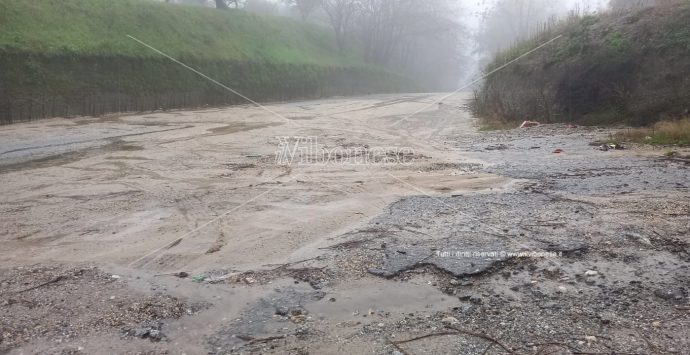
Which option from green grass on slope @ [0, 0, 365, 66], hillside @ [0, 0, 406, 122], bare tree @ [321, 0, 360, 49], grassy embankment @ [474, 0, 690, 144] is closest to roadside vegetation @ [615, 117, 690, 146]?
grassy embankment @ [474, 0, 690, 144]

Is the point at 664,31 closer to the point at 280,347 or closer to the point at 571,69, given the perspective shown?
the point at 571,69

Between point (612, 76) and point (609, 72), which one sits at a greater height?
point (609, 72)

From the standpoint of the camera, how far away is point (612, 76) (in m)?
15.1

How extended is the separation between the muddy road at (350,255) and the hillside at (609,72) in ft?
13.9

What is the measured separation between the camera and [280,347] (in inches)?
152

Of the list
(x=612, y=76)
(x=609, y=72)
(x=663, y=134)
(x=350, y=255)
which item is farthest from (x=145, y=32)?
(x=350, y=255)

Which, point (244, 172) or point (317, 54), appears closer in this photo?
point (244, 172)

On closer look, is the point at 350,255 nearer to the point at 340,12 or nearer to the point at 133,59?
the point at 133,59

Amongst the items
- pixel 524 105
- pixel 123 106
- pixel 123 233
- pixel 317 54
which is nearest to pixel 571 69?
pixel 524 105

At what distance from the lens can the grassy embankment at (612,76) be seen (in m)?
13.5

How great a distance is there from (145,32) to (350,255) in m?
26.3

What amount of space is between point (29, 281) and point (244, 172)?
18.4 ft

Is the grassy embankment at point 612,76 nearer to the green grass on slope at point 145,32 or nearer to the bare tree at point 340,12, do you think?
the green grass on slope at point 145,32

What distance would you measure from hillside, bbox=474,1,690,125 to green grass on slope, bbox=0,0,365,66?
60.4 ft
